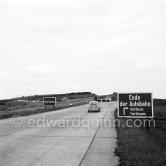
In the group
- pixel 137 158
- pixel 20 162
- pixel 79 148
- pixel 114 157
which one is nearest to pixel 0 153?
pixel 20 162

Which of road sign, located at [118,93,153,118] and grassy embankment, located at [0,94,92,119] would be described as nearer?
road sign, located at [118,93,153,118]

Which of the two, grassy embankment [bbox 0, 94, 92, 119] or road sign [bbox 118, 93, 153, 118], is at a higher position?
road sign [bbox 118, 93, 153, 118]

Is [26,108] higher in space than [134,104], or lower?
lower

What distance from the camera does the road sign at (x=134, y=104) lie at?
16609 millimetres

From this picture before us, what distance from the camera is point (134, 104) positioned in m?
16.7

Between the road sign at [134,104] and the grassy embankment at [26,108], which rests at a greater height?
the road sign at [134,104]

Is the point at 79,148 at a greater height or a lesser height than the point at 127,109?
lesser

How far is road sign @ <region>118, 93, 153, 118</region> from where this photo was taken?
16.6 meters

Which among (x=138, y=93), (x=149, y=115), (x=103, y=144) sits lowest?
(x=103, y=144)

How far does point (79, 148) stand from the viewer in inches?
489

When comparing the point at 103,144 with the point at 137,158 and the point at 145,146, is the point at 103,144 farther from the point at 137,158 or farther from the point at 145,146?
the point at 137,158

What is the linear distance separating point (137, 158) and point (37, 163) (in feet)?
9.49

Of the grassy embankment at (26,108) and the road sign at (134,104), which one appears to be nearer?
the road sign at (134,104)

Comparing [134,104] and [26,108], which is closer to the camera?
[134,104]
